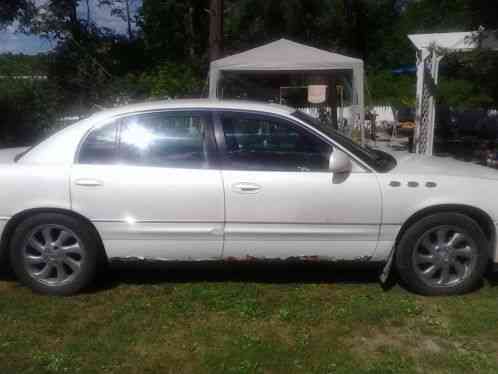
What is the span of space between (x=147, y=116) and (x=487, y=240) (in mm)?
2855

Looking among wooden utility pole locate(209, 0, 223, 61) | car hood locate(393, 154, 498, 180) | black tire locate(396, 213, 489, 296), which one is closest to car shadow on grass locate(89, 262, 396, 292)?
black tire locate(396, 213, 489, 296)

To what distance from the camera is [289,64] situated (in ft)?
36.0

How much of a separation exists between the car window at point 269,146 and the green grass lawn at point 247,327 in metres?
1.04

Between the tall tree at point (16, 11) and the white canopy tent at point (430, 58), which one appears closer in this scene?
the white canopy tent at point (430, 58)

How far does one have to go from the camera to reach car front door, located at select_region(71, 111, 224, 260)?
4301 mm

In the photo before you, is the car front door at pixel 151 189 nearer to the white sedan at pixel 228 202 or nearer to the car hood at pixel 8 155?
the white sedan at pixel 228 202

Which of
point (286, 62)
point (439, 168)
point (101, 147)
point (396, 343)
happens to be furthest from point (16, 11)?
point (396, 343)

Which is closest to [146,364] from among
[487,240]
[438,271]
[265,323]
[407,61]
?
[265,323]

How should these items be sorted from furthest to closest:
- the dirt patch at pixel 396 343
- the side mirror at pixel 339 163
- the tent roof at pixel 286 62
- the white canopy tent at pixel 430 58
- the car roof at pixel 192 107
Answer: the tent roof at pixel 286 62 → the white canopy tent at pixel 430 58 → the car roof at pixel 192 107 → the side mirror at pixel 339 163 → the dirt patch at pixel 396 343

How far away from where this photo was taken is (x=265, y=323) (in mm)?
4000

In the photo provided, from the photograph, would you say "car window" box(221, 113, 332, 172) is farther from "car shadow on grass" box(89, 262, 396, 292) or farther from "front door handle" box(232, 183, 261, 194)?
"car shadow on grass" box(89, 262, 396, 292)

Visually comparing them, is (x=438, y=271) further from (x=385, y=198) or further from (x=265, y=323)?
(x=265, y=323)

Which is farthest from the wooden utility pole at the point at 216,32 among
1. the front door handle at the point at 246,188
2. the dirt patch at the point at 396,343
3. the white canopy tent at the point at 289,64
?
the dirt patch at the point at 396,343

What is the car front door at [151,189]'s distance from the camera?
14.1 ft
